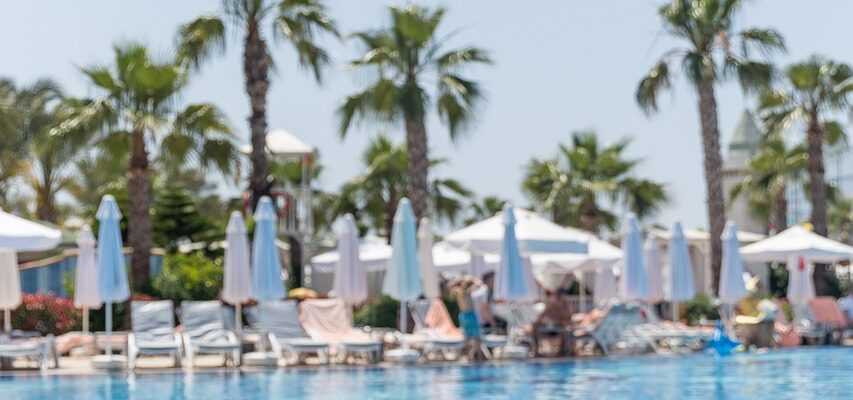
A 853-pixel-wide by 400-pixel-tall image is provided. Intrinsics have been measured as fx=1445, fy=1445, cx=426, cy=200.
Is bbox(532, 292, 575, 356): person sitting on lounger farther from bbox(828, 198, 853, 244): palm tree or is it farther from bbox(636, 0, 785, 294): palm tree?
bbox(828, 198, 853, 244): palm tree

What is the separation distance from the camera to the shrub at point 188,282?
26353mm

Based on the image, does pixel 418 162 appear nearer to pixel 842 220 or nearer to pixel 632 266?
pixel 632 266

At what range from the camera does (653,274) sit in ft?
83.5

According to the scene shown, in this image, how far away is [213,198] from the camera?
2387 inches

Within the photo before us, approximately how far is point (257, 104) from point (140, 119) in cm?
231

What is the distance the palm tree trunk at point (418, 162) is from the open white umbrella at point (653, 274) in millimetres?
4450

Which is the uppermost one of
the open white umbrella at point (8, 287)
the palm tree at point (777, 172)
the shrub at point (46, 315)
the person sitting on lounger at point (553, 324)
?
the palm tree at point (777, 172)

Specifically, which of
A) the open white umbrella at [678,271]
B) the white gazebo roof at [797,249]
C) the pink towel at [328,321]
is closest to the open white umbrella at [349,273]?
the pink towel at [328,321]

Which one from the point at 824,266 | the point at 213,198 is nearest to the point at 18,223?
the point at 824,266

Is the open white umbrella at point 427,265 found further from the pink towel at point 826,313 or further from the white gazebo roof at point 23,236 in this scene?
the pink towel at point 826,313

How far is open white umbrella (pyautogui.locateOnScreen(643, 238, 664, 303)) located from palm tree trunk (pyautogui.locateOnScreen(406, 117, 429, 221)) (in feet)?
14.6

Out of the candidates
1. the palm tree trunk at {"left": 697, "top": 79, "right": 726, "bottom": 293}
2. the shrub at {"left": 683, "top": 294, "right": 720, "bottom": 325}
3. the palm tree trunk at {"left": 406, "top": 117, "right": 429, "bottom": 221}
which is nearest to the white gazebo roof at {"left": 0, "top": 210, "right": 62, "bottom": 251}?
the palm tree trunk at {"left": 406, "top": 117, "right": 429, "bottom": 221}

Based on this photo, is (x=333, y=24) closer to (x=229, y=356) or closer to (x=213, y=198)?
(x=229, y=356)

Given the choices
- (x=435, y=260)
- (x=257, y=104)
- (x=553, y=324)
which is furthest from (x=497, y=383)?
(x=435, y=260)
